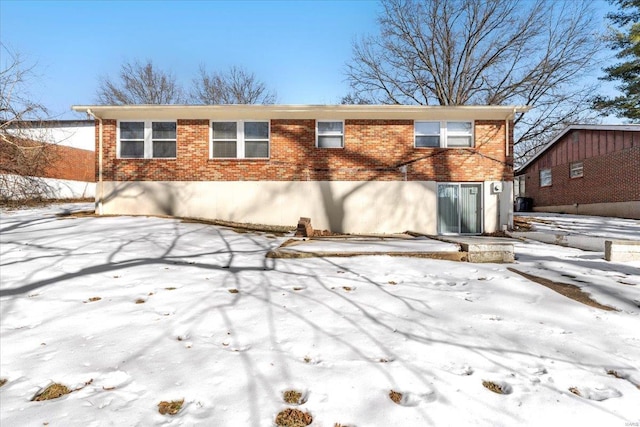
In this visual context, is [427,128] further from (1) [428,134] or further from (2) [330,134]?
(2) [330,134]

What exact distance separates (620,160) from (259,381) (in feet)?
67.0

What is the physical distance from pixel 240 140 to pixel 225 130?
0.66 meters

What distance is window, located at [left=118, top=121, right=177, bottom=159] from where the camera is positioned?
11.9 meters

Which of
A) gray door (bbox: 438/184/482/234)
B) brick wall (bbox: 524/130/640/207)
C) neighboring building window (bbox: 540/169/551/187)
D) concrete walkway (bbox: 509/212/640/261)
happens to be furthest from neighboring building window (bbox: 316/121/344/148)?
neighboring building window (bbox: 540/169/551/187)

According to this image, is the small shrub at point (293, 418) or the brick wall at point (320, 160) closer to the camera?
the small shrub at point (293, 418)

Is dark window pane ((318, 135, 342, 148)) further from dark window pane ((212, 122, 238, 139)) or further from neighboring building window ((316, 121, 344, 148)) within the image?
dark window pane ((212, 122, 238, 139))

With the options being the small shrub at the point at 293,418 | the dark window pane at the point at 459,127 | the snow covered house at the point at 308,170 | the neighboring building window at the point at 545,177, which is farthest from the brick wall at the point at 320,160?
the neighboring building window at the point at 545,177

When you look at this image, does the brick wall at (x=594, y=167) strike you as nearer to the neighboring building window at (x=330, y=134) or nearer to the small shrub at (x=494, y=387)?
the neighboring building window at (x=330, y=134)

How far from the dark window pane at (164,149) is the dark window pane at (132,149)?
0.53 metres

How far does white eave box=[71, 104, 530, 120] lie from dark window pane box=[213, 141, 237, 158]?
0.89 meters

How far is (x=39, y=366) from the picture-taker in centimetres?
257

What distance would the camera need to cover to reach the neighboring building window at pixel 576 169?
18234 mm

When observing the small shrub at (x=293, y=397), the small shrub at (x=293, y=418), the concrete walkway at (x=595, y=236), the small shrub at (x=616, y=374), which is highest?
the concrete walkway at (x=595, y=236)

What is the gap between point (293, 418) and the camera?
196 cm
